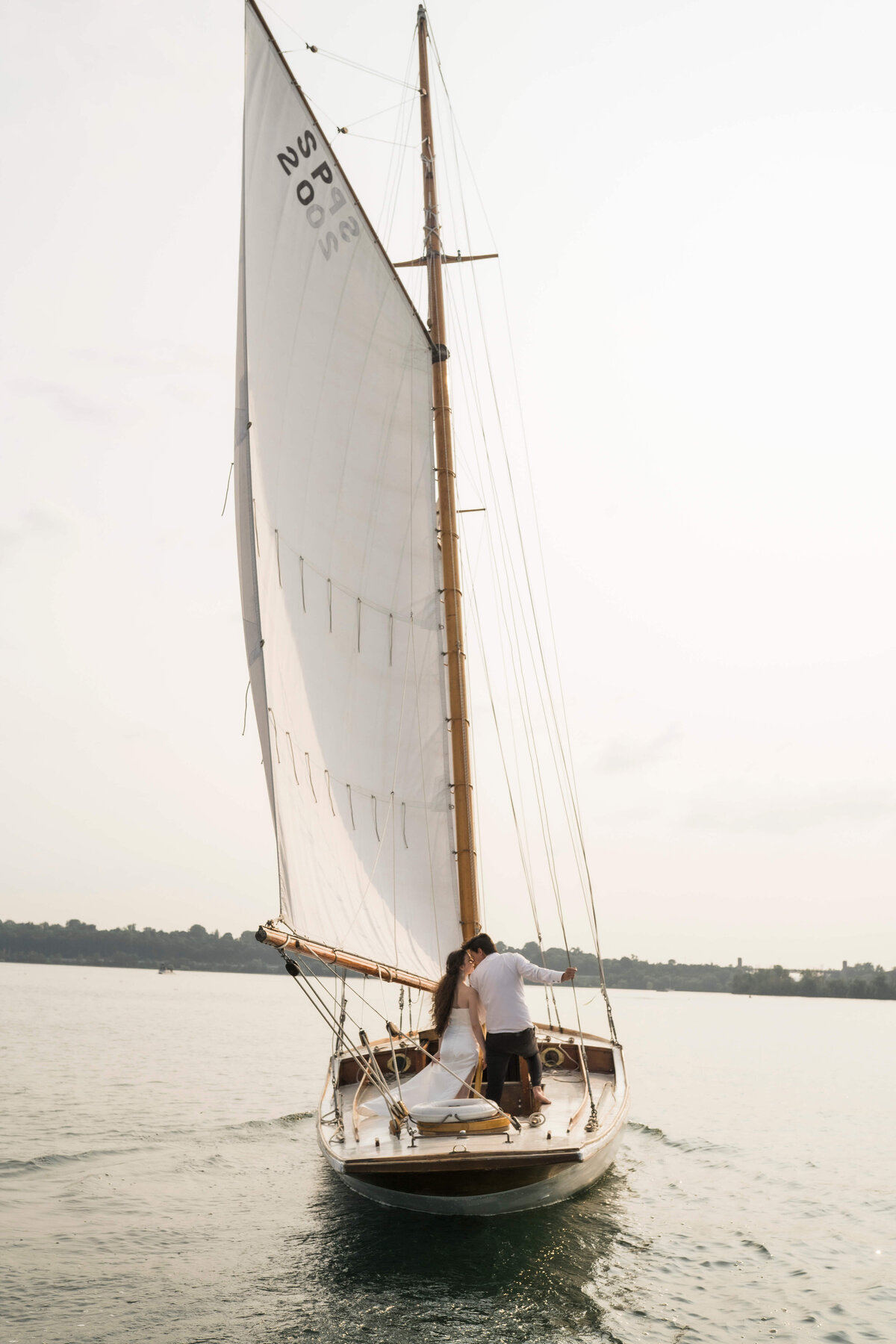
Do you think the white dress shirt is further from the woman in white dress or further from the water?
the water

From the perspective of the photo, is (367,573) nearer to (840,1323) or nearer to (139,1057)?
(840,1323)

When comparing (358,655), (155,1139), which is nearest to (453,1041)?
(358,655)

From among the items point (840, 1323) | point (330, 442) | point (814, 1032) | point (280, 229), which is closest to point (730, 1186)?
point (840, 1323)

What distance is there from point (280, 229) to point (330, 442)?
2597 millimetres

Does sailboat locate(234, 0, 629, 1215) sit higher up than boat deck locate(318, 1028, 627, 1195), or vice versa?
sailboat locate(234, 0, 629, 1215)

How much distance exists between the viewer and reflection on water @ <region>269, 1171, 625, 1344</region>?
7.19 metres

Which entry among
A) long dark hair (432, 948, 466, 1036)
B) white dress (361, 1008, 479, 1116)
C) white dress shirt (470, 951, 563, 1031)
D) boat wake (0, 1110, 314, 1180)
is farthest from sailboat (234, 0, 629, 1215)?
boat wake (0, 1110, 314, 1180)

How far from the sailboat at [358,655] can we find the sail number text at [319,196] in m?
0.03

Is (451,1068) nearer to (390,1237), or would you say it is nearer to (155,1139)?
(390,1237)

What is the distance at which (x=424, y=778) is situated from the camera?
12.7 metres

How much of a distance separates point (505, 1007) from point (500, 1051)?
0.50 m

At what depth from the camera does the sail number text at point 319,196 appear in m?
12.0

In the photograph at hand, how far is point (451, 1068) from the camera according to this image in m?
9.54

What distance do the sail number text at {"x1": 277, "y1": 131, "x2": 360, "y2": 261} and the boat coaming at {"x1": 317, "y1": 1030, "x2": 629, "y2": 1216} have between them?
407 inches
